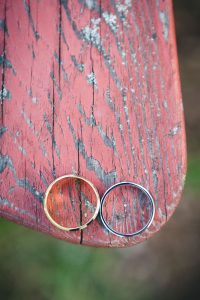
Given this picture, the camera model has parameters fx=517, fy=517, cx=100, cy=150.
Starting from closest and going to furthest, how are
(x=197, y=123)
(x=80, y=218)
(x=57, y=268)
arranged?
(x=80, y=218) → (x=57, y=268) → (x=197, y=123)

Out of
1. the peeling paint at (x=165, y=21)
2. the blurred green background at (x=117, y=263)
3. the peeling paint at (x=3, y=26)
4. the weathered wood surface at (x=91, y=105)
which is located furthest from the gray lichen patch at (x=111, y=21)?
the blurred green background at (x=117, y=263)

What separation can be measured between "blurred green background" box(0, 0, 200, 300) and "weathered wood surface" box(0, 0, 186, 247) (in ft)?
2.58

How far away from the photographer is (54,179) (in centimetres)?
127

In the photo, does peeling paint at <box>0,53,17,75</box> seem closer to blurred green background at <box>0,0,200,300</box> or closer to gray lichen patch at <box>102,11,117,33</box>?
gray lichen patch at <box>102,11,117,33</box>

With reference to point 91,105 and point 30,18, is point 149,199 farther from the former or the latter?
point 30,18

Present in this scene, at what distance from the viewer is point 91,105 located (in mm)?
1316

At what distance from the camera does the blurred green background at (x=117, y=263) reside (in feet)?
6.60

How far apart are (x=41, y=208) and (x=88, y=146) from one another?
0.19m

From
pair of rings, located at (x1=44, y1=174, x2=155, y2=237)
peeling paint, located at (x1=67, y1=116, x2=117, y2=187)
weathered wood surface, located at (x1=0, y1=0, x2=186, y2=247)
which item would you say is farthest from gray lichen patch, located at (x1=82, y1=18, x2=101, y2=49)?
pair of rings, located at (x1=44, y1=174, x2=155, y2=237)

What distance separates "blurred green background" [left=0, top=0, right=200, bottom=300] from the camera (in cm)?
201

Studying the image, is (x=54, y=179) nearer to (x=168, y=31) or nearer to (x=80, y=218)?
(x=80, y=218)

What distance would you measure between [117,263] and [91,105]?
3.47ft

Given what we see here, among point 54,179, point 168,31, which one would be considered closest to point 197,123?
point 168,31

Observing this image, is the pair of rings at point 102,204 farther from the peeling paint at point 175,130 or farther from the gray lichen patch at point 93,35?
the gray lichen patch at point 93,35
